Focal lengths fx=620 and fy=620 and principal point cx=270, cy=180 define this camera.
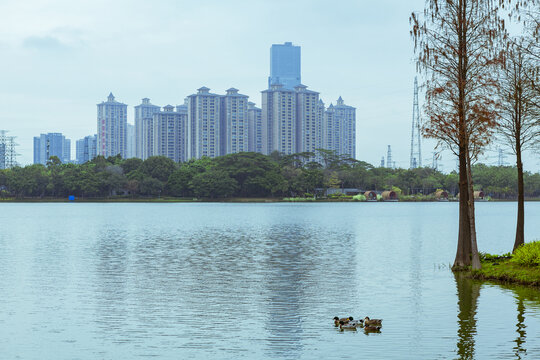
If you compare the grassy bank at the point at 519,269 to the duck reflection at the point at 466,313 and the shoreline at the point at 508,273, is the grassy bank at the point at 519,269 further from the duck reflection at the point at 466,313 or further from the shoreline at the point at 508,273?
the duck reflection at the point at 466,313

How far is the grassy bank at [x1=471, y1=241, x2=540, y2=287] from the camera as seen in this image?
20.2 meters

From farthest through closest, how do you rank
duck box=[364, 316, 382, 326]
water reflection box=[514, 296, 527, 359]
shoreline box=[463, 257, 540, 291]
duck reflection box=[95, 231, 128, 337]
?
shoreline box=[463, 257, 540, 291] → duck reflection box=[95, 231, 128, 337] → duck box=[364, 316, 382, 326] → water reflection box=[514, 296, 527, 359]

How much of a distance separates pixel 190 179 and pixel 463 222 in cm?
12077

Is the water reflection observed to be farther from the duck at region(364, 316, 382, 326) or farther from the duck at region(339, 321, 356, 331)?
the duck at region(339, 321, 356, 331)

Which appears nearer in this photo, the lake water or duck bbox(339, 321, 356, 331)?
the lake water

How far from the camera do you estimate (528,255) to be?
2098cm

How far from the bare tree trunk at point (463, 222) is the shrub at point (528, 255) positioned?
84.0 inches

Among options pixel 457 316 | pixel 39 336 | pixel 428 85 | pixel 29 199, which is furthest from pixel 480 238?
pixel 29 199

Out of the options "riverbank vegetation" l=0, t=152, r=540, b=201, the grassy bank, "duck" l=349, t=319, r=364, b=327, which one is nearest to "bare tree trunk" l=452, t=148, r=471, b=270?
the grassy bank

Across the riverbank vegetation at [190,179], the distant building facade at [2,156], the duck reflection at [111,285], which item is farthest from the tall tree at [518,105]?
the distant building facade at [2,156]

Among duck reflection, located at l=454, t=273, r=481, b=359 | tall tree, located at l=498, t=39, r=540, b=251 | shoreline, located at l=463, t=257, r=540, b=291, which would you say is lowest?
duck reflection, located at l=454, t=273, r=481, b=359

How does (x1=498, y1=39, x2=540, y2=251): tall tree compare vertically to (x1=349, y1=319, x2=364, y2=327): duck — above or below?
above

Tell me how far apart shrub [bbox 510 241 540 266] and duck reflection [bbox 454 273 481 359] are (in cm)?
173

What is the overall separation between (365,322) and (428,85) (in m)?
11.4
